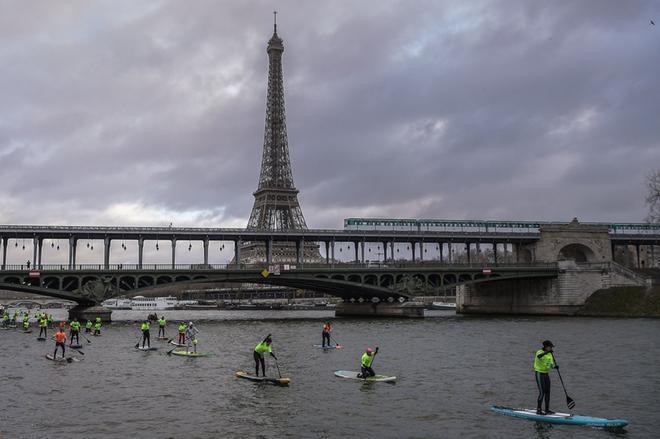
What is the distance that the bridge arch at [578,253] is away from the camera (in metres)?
133

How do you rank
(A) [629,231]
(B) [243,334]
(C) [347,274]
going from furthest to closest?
(A) [629,231], (C) [347,274], (B) [243,334]

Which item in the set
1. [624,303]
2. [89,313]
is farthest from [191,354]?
[624,303]

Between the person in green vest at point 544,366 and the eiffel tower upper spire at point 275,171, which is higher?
the eiffel tower upper spire at point 275,171

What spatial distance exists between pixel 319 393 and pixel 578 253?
117147 mm

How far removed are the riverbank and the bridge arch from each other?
22866 mm

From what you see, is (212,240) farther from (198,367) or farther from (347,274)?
(198,367)

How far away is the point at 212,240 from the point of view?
118938mm

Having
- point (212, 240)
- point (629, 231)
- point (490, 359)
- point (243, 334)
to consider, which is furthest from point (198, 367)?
point (629, 231)

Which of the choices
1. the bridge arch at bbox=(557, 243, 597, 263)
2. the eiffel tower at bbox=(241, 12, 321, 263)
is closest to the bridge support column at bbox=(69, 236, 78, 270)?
the eiffel tower at bbox=(241, 12, 321, 263)

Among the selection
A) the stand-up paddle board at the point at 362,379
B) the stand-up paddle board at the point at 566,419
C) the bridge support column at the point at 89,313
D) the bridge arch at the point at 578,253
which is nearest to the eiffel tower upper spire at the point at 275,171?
the bridge arch at the point at 578,253

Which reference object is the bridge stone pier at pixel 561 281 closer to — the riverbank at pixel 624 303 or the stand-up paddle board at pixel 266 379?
the riverbank at pixel 624 303

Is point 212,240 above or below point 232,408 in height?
above

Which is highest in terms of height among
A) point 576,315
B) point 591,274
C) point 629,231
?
point 629,231

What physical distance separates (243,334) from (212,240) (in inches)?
1815
